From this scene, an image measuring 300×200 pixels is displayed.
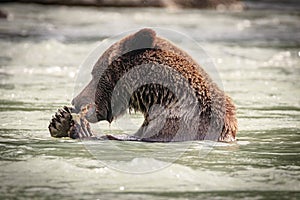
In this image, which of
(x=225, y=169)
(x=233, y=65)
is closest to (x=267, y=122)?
(x=225, y=169)

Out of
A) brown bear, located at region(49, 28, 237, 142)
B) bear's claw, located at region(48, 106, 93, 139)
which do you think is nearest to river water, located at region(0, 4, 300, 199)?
bear's claw, located at region(48, 106, 93, 139)

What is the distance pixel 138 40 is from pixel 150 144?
944mm

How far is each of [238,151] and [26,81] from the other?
17.9ft

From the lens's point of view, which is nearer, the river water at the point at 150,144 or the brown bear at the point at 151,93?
the river water at the point at 150,144

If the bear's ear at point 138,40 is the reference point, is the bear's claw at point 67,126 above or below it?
below

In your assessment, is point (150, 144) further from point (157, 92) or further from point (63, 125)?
point (63, 125)

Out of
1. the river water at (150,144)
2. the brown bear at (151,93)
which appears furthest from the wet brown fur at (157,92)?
the river water at (150,144)

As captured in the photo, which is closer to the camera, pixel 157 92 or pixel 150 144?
pixel 157 92

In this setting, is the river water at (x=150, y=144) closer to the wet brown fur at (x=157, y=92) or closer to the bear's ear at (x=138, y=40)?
the wet brown fur at (x=157, y=92)

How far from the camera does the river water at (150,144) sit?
6.73m

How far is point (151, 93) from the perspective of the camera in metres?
8.08

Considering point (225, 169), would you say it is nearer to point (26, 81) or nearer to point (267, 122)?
point (267, 122)

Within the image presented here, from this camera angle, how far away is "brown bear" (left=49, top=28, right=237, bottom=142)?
808 cm

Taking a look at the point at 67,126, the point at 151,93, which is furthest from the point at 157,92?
the point at 67,126
